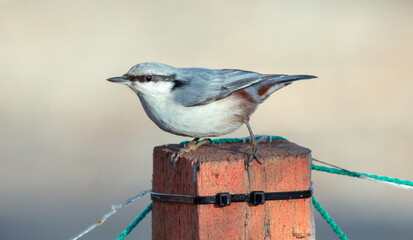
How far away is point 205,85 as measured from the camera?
3508 millimetres

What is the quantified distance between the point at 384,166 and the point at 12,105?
15.2ft

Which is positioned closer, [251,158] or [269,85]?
[251,158]

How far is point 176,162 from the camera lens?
3.06m

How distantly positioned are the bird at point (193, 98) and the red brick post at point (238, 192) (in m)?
0.25

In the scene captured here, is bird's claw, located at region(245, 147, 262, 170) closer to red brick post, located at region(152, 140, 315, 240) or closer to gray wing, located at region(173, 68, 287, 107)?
red brick post, located at region(152, 140, 315, 240)

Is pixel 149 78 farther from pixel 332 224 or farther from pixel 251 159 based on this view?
pixel 332 224

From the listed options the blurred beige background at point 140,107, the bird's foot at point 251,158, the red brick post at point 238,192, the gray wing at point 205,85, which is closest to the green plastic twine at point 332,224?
the red brick post at point 238,192

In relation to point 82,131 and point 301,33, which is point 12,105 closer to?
point 82,131

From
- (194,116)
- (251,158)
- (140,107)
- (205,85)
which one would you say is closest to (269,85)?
(205,85)

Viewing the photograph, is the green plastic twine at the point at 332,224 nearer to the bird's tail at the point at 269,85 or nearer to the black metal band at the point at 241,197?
the black metal band at the point at 241,197

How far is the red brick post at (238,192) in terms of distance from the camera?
2949 mm

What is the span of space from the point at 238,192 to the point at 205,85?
682mm

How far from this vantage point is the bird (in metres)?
3.37

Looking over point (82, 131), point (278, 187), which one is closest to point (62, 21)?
point (82, 131)
